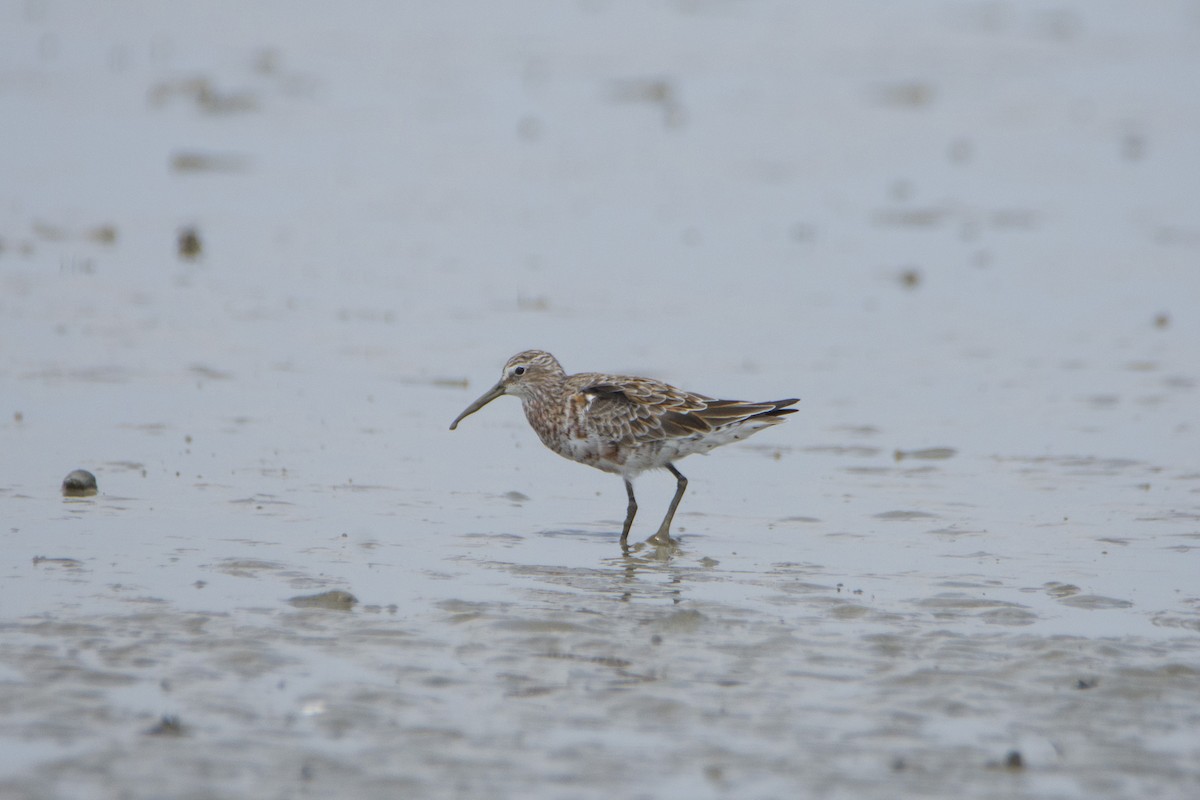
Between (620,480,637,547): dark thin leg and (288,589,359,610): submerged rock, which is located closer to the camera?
(288,589,359,610): submerged rock

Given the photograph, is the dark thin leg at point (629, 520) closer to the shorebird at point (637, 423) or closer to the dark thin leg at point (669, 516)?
the shorebird at point (637, 423)

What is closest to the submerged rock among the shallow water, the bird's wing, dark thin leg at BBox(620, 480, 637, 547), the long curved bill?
the shallow water

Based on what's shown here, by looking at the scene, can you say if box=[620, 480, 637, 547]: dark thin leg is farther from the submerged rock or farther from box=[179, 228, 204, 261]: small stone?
box=[179, 228, 204, 261]: small stone

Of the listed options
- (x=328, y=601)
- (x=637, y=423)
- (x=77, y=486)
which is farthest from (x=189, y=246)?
(x=328, y=601)

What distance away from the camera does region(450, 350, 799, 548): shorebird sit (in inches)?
462

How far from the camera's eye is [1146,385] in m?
15.5

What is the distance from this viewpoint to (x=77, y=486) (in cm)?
1123

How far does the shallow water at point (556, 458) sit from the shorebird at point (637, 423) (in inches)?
17.7

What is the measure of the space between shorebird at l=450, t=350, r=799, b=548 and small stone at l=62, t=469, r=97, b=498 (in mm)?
3175

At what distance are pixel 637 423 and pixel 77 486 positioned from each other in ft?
12.3

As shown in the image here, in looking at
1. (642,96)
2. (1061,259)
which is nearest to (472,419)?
(1061,259)

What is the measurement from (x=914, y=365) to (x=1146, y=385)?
2128 millimetres

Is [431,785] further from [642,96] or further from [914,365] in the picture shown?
[642,96]

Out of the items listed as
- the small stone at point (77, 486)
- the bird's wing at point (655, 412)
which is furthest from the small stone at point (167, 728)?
the bird's wing at point (655, 412)
